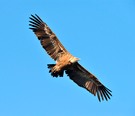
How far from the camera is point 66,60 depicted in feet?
67.6

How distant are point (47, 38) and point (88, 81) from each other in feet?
9.21

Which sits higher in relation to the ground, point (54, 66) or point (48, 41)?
point (48, 41)

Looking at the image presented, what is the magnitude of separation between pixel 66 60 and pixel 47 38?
1650 mm

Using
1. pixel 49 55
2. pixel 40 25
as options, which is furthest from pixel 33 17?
pixel 49 55

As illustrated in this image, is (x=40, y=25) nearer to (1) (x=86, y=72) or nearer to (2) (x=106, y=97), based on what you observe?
(1) (x=86, y=72)

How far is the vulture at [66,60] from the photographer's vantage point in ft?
68.3

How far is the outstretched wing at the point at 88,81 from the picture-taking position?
2162 cm

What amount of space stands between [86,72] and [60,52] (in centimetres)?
154

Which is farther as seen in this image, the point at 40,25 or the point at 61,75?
the point at 40,25

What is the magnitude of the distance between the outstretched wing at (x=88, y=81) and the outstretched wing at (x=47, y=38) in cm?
102

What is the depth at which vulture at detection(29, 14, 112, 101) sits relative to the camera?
68.3 feet

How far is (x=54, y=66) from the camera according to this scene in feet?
66.1

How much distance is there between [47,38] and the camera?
850 inches

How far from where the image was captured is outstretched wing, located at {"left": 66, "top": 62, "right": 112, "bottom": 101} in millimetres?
21625
